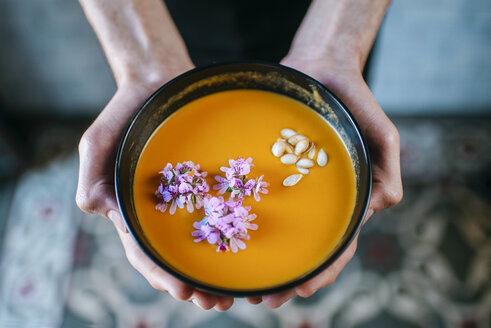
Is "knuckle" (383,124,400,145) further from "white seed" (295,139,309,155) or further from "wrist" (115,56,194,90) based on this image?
"wrist" (115,56,194,90)

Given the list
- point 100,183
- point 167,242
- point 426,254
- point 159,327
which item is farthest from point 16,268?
point 426,254

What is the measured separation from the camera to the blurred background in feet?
4.08

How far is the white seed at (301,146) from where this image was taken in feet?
2.01

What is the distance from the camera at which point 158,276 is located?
0.62 m

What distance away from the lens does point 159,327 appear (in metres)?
1.24

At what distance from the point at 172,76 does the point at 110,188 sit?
26cm

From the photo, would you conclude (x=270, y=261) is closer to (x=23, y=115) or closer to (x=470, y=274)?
(x=470, y=274)

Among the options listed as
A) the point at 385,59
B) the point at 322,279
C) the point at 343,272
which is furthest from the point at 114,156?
the point at 385,59

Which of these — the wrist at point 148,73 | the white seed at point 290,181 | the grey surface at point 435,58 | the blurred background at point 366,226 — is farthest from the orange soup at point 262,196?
the grey surface at point 435,58

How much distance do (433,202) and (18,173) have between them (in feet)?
4.93

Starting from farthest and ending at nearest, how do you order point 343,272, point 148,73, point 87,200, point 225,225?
1. point 343,272
2. point 148,73
3. point 87,200
4. point 225,225

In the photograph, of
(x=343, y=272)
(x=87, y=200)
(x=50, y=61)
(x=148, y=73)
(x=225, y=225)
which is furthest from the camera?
(x=50, y=61)

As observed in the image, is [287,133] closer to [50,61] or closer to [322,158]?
[322,158]

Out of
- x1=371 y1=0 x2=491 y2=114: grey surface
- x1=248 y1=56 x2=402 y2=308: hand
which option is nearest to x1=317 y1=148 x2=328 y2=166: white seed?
x1=248 y1=56 x2=402 y2=308: hand
